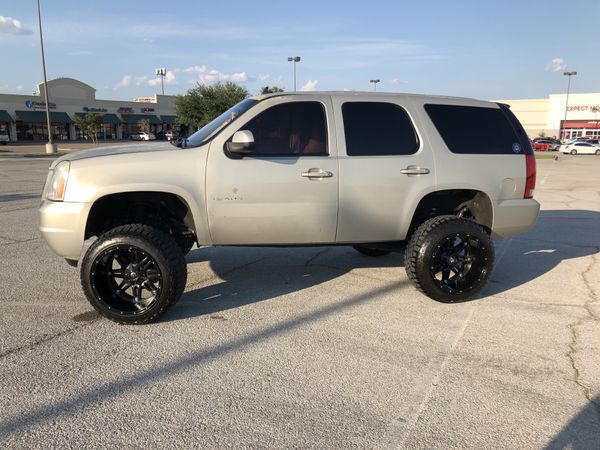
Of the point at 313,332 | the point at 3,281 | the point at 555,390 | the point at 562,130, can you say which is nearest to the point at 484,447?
the point at 555,390

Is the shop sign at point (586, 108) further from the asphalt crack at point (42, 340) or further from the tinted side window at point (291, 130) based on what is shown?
the asphalt crack at point (42, 340)

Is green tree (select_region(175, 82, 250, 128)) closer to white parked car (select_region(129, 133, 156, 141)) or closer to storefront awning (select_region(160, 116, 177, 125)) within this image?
white parked car (select_region(129, 133, 156, 141))

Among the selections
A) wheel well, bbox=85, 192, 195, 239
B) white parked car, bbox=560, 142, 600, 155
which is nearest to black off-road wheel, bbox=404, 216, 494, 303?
wheel well, bbox=85, 192, 195, 239

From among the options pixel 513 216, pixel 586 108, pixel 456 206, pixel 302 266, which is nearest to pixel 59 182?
pixel 302 266

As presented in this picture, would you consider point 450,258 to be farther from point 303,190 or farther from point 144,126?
point 144,126

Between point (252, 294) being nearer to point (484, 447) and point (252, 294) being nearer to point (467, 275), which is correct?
point (467, 275)

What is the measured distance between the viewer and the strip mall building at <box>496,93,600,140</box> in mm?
76000

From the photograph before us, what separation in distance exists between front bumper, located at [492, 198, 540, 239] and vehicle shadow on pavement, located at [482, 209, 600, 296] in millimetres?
676

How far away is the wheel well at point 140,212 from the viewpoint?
417 cm

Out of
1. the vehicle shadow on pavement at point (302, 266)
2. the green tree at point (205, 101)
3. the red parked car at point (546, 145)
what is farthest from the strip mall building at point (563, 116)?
the vehicle shadow on pavement at point (302, 266)

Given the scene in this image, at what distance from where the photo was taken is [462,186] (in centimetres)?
457

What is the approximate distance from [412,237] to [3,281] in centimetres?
439

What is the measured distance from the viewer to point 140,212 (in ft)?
15.5

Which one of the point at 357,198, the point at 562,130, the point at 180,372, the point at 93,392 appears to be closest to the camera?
the point at 93,392
